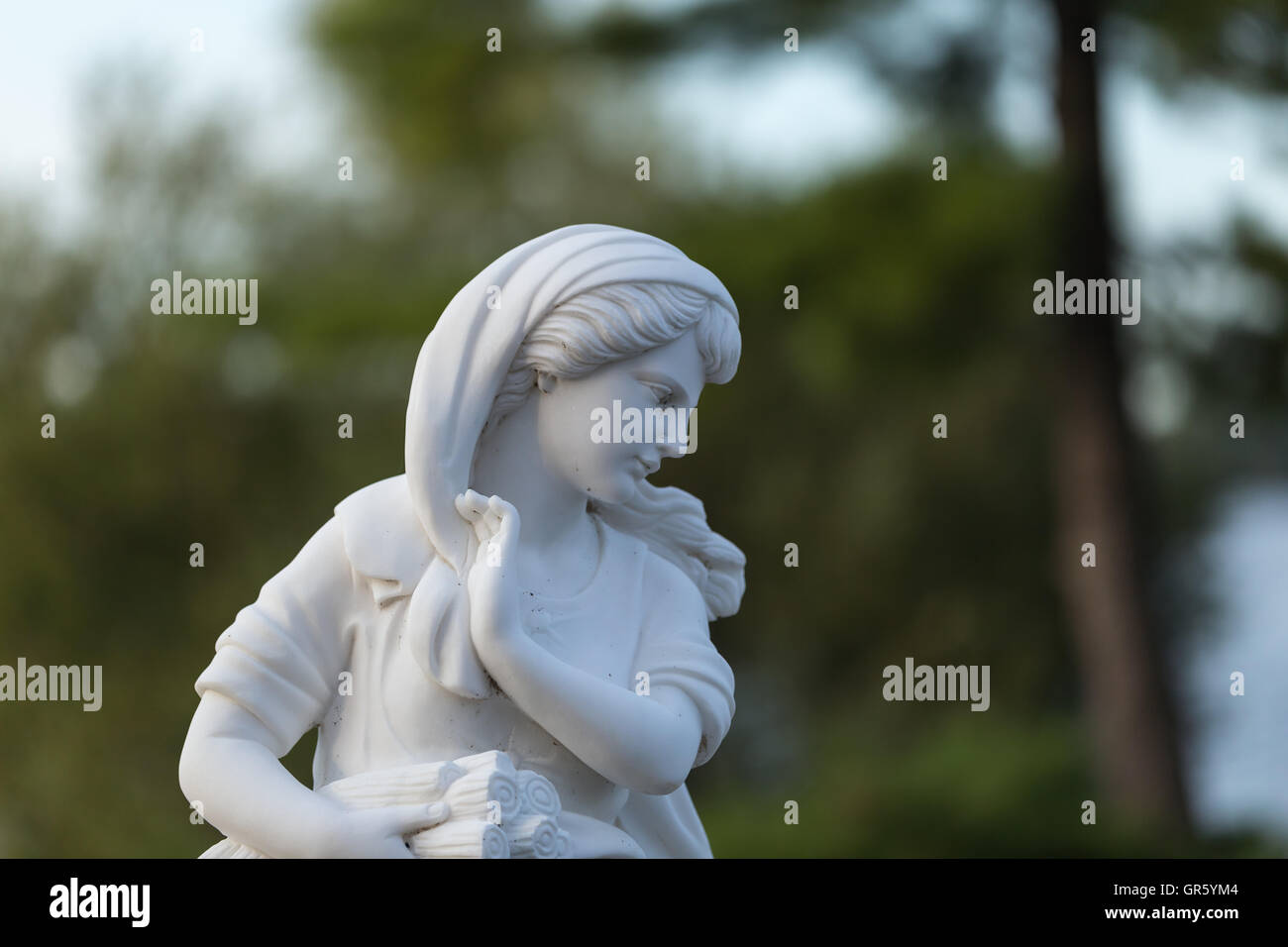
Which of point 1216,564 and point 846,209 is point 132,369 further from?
point 1216,564

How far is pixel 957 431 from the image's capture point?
9.00 meters

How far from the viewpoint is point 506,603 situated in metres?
2.39

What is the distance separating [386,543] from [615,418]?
41cm

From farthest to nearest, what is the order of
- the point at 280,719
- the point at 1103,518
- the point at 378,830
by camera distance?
→ 1. the point at 1103,518
2. the point at 280,719
3. the point at 378,830

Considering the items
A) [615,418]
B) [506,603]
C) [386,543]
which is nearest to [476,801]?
[506,603]

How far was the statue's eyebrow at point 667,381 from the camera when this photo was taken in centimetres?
255

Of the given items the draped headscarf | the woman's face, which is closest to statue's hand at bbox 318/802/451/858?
the draped headscarf

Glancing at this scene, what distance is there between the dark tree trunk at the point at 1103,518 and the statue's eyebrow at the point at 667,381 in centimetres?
398

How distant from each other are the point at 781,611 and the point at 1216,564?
8.01 feet

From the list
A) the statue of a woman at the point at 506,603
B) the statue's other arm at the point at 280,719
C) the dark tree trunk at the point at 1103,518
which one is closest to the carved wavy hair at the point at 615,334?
the statue of a woman at the point at 506,603

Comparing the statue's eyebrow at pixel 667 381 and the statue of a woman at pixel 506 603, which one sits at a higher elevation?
the statue's eyebrow at pixel 667 381

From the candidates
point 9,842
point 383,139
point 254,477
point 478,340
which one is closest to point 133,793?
point 9,842

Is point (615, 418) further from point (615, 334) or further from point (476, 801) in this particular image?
point (476, 801)

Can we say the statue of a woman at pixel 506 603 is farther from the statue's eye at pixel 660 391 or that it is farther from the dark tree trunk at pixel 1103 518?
the dark tree trunk at pixel 1103 518
